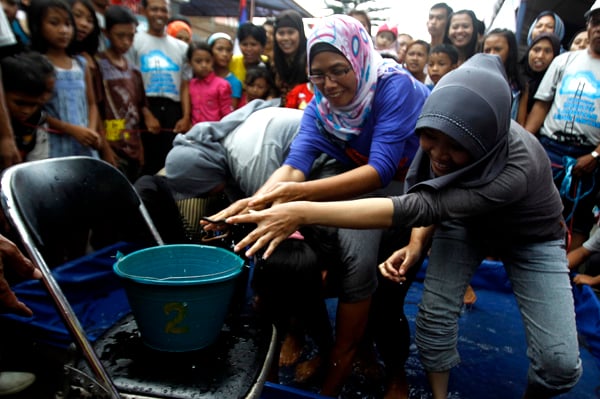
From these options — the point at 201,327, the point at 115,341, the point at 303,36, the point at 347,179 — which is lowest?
the point at 115,341

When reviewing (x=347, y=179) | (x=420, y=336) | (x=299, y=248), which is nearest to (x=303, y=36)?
(x=347, y=179)

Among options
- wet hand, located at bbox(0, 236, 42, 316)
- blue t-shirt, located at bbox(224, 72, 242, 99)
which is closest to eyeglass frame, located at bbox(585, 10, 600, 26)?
blue t-shirt, located at bbox(224, 72, 242, 99)

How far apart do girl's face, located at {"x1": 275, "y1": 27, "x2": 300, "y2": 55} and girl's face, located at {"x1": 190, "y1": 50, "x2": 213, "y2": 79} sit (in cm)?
72

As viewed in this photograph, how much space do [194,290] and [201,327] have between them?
14 cm

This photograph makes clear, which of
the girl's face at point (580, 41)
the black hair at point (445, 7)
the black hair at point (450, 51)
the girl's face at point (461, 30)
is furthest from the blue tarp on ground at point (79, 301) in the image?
the girl's face at point (580, 41)

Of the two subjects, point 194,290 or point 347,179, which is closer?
point 194,290

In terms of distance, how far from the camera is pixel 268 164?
6.37 ft

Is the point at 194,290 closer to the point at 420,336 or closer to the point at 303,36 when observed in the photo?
the point at 420,336

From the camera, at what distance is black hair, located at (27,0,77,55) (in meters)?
A: 2.37

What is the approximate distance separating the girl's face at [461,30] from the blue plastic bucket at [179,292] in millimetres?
3030

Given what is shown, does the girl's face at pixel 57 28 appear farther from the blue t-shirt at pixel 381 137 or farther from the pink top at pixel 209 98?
the blue t-shirt at pixel 381 137

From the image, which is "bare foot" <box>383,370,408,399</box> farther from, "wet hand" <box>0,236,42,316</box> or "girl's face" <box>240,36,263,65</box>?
"girl's face" <box>240,36,263,65</box>

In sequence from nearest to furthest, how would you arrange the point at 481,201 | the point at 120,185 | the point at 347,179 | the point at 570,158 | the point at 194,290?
the point at 194,290, the point at 481,201, the point at 120,185, the point at 347,179, the point at 570,158

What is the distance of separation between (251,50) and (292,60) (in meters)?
0.73
